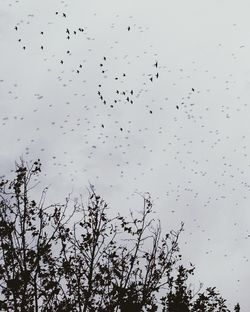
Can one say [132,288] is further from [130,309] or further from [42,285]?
[42,285]

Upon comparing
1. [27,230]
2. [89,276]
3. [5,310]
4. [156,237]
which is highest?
[156,237]

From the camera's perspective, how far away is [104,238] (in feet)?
47.9

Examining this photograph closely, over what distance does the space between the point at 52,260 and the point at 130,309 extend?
3146 mm

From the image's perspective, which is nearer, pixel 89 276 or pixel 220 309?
pixel 89 276

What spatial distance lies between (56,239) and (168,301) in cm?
569

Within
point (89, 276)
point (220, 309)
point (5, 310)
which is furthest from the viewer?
point (220, 309)

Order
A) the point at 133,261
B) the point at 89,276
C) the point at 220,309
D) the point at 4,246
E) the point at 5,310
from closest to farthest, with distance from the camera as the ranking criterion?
the point at 5,310 → the point at 4,246 → the point at 89,276 → the point at 133,261 → the point at 220,309

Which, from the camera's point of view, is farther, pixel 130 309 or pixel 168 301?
pixel 168 301

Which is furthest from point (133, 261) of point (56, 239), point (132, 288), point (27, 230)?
point (27, 230)

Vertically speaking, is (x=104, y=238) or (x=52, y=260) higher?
(x=104, y=238)

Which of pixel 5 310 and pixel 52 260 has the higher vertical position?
pixel 52 260

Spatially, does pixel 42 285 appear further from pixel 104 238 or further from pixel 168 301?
pixel 168 301

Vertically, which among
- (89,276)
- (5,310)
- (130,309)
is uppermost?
(89,276)

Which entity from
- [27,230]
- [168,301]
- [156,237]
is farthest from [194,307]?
[27,230]
